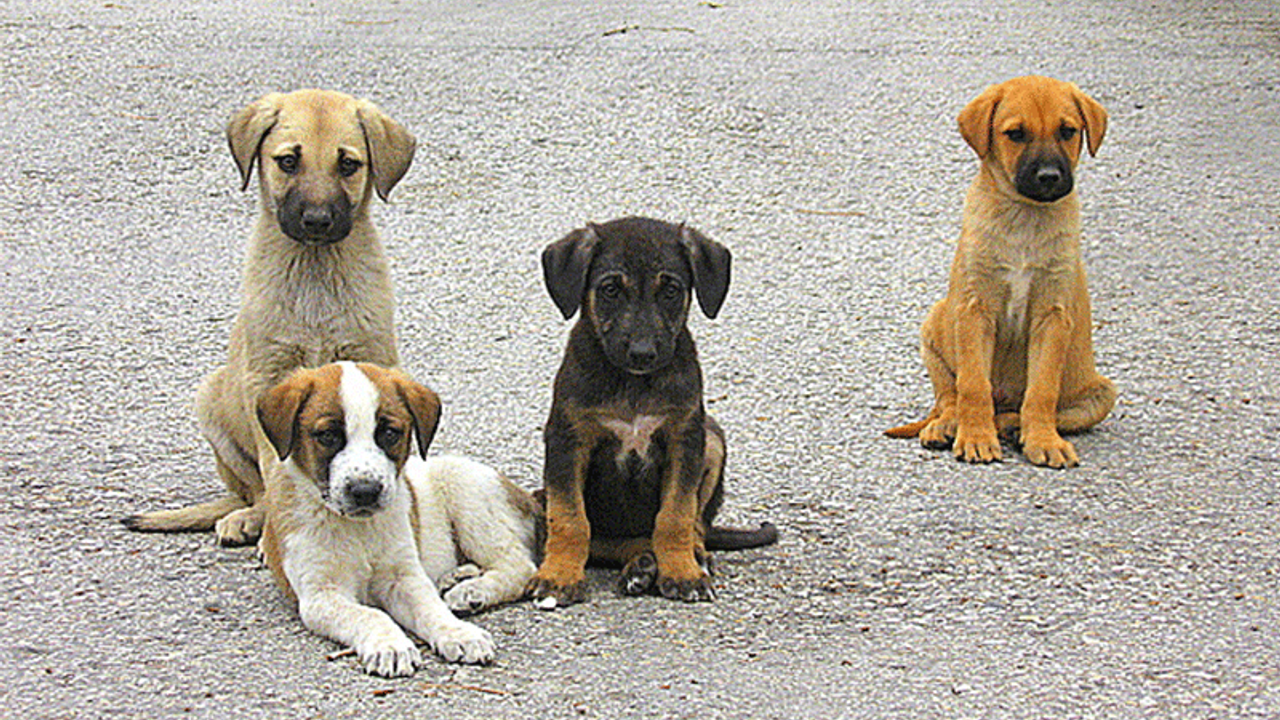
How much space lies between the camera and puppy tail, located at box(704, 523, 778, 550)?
6336mm

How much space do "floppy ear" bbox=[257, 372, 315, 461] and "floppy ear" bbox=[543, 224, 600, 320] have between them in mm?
955

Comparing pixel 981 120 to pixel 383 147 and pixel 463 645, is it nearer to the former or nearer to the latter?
pixel 383 147

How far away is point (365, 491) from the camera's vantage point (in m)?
5.14

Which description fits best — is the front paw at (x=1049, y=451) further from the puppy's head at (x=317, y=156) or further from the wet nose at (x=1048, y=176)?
the puppy's head at (x=317, y=156)

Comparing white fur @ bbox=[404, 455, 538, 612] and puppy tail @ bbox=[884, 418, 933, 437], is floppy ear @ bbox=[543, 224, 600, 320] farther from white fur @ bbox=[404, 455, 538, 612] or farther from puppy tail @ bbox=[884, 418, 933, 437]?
puppy tail @ bbox=[884, 418, 933, 437]

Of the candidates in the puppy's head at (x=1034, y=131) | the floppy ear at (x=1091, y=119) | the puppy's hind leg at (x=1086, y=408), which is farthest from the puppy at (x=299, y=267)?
the puppy's hind leg at (x=1086, y=408)

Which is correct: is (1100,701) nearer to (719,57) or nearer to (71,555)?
(71,555)

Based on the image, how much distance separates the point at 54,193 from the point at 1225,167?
29.5ft

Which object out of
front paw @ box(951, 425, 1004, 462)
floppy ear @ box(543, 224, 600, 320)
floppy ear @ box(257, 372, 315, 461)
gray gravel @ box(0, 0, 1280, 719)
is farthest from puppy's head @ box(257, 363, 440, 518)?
front paw @ box(951, 425, 1004, 462)

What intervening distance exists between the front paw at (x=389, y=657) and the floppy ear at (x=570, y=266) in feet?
4.37

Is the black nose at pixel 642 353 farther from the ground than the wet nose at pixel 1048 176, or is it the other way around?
the wet nose at pixel 1048 176

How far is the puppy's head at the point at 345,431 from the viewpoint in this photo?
5176 millimetres

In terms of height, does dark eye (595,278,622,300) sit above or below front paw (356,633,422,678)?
above

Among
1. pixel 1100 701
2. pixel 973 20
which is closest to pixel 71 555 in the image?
pixel 1100 701
